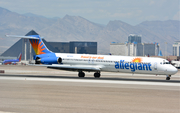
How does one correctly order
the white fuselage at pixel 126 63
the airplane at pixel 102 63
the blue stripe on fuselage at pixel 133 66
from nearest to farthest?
the white fuselage at pixel 126 63 < the airplane at pixel 102 63 < the blue stripe on fuselage at pixel 133 66

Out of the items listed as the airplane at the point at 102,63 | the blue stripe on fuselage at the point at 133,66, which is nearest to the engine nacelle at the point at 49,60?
the airplane at the point at 102,63

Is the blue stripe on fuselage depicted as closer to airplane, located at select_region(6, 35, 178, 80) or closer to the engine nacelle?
airplane, located at select_region(6, 35, 178, 80)

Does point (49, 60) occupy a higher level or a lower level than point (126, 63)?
higher

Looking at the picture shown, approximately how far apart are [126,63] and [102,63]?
13.3 feet

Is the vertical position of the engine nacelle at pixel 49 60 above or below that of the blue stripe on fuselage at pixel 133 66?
above

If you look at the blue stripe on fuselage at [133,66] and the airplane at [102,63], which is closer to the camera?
the airplane at [102,63]

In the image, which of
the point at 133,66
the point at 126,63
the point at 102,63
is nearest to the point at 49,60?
the point at 102,63

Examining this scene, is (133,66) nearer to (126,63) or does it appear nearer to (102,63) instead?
(126,63)

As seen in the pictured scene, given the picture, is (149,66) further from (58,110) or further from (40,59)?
(58,110)

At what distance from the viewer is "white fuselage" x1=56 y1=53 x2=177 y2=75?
42.6 m

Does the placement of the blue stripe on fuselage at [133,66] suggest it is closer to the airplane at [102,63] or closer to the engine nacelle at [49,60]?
the airplane at [102,63]

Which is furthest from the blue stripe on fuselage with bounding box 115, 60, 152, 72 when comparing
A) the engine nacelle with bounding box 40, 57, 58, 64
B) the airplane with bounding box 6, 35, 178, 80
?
the engine nacelle with bounding box 40, 57, 58, 64

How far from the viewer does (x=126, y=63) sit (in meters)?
44.2

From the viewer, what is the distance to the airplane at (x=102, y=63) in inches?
1687
